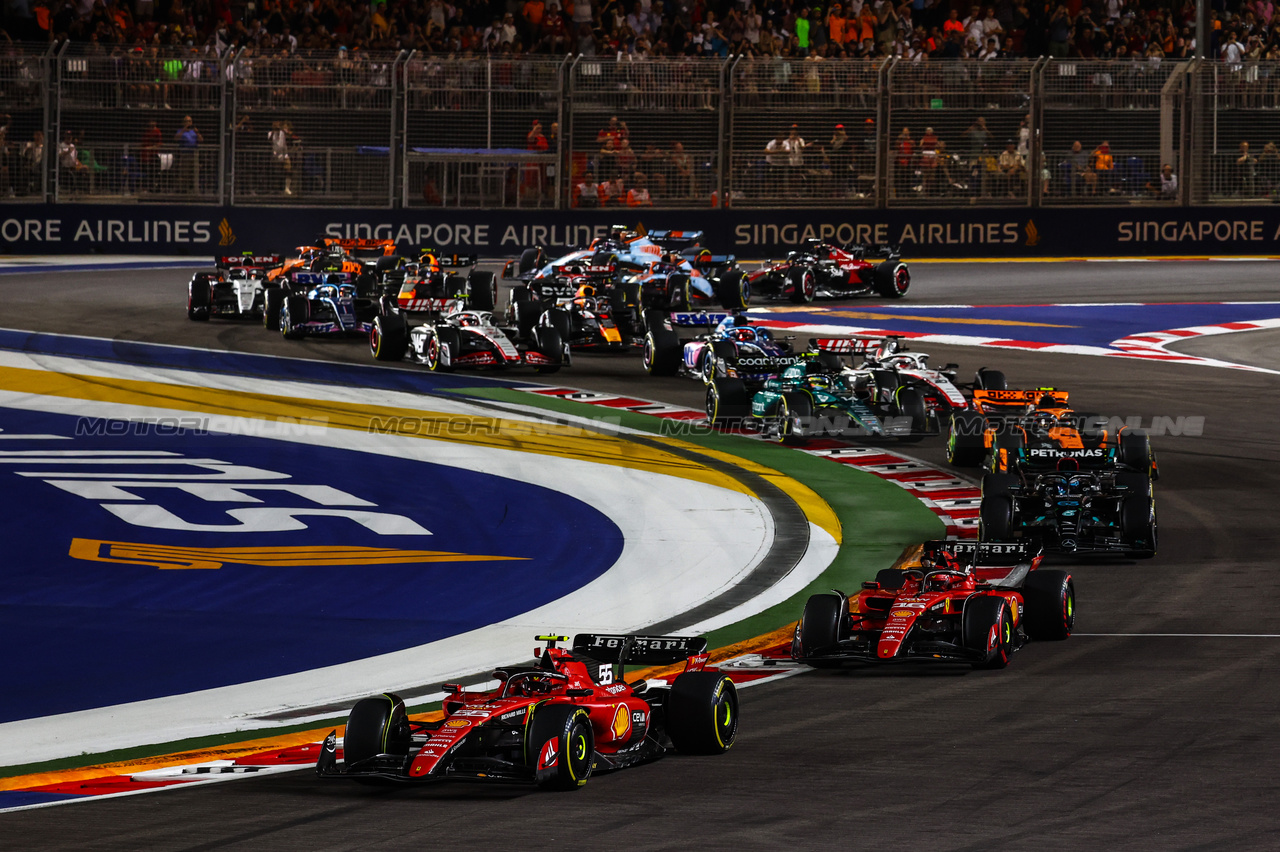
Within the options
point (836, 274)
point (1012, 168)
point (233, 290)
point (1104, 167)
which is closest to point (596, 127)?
point (836, 274)

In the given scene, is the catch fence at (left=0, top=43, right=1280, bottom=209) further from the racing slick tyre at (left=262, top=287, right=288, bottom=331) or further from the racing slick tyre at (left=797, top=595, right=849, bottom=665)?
the racing slick tyre at (left=797, top=595, right=849, bottom=665)

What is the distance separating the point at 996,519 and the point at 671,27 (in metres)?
26.8

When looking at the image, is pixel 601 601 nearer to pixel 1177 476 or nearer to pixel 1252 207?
pixel 1177 476

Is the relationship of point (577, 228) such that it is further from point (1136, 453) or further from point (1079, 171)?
point (1136, 453)

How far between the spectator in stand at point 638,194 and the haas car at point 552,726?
84.0ft

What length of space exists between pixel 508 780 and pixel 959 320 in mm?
20829

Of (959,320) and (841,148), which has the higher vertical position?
(841,148)

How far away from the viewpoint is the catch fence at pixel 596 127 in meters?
33.2

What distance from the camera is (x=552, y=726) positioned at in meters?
7.99

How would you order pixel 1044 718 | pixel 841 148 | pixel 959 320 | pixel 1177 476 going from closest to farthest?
pixel 1044 718 → pixel 1177 476 → pixel 959 320 → pixel 841 148

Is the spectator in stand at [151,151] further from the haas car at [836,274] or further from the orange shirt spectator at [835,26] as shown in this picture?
the orange shirt spectator at [835,26]

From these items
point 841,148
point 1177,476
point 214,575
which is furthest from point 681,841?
point 841,148

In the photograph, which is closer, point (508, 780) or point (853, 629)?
point (508, 780)

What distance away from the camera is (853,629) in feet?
35.2
